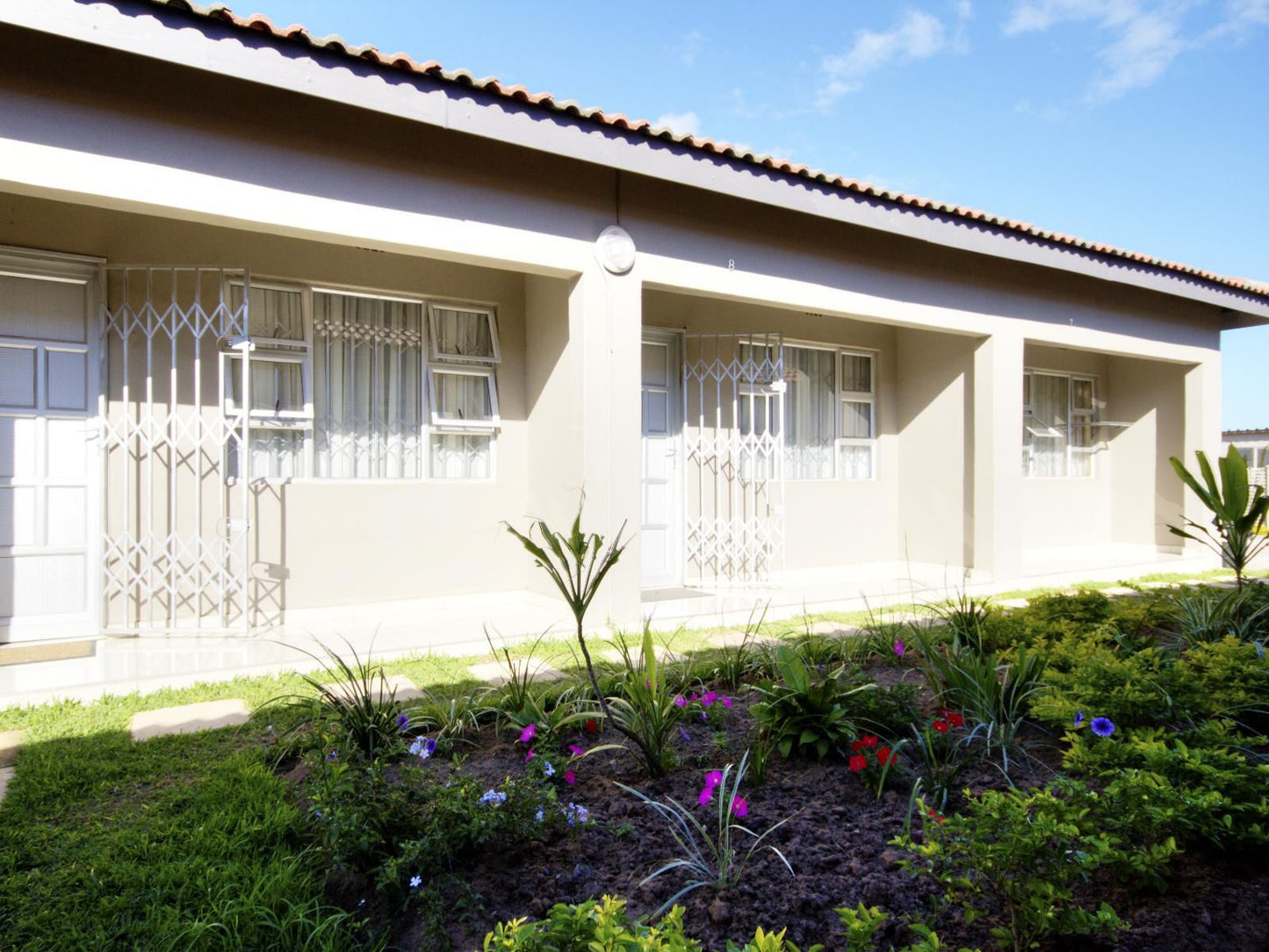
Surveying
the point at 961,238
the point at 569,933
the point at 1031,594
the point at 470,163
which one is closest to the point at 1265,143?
the point at 961,238

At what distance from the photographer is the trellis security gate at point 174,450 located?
18.0 ft

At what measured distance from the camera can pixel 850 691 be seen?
2850 millimetres

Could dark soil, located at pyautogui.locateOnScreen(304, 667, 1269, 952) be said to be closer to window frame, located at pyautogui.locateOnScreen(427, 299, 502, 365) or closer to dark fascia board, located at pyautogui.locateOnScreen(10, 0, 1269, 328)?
dark fascia board, located at pyautogui.locateOnScreen(10, 0, 1269, 328)

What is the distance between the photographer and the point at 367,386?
21.2ft

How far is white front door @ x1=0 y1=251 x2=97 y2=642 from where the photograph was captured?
523 cm

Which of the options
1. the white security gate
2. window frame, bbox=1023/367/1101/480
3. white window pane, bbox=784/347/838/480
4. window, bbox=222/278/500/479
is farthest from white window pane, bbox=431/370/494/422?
window frame, bbox=1023/367/1101/480

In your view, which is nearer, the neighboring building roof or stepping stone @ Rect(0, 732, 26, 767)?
stepping stone @ Rect(0, 732, 26, 767)

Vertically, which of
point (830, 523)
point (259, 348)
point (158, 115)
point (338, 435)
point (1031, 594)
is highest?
point (158, 115)

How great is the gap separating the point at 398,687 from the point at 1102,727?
10.3 ft

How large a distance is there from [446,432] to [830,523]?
4.38m

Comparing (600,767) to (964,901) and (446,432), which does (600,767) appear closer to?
(964,901)

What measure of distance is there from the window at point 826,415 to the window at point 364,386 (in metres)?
2.93

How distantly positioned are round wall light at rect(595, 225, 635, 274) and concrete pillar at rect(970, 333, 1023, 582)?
4397mm

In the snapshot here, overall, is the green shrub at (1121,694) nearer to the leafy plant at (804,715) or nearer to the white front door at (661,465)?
the leafy plant at (804,715)
